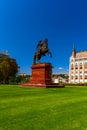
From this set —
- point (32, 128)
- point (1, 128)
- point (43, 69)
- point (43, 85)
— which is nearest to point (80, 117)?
point (32, 128)

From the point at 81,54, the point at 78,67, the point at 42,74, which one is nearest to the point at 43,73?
the point at 42,74

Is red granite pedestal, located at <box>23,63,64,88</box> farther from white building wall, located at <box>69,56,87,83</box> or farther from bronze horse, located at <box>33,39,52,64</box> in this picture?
white building wall, located at <box>69,56,87,83</box>

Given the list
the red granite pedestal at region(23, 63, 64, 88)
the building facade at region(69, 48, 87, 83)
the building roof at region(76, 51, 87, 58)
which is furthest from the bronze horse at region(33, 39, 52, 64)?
the building roof at region(76, 51, 87, 58)

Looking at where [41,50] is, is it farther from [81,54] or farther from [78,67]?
[81,54]

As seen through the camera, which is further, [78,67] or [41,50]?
[78,67]

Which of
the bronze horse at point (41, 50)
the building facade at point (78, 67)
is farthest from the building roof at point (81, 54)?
the bronze horse at point (41, 50)

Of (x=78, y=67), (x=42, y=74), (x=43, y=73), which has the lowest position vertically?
(x=42, y=74)

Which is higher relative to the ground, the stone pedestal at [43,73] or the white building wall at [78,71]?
the white building wall at [78,71]

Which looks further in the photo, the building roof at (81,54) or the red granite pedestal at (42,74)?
the building roof at (81,54)

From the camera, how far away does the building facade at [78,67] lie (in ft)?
481

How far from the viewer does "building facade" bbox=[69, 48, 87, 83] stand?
146 meters

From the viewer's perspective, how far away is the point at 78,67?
5945 inches

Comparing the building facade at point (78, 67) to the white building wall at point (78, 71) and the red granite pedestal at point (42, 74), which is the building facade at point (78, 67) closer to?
the white building wall at point (78, 71)

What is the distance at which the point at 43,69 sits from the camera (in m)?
34.8
